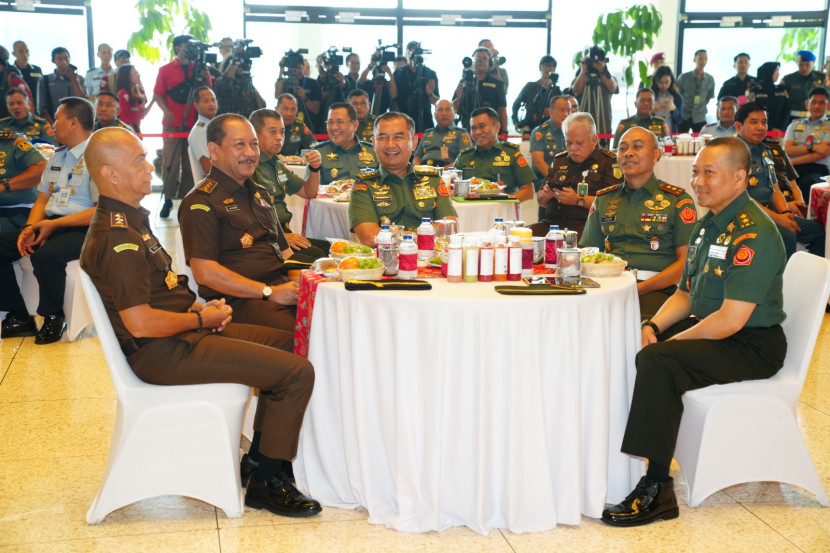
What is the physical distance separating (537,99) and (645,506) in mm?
7612

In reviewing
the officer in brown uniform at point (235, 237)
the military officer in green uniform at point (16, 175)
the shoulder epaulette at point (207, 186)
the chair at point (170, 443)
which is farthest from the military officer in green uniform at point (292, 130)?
the chair at point (170, 443)

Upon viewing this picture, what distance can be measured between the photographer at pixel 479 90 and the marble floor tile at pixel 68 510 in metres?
7.16

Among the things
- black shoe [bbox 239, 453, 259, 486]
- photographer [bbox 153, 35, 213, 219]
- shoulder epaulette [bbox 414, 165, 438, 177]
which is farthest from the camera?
photographer [bbox 153, 35, 213, 219]

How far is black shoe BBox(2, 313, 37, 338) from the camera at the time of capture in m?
5.13

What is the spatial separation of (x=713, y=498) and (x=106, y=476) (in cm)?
208

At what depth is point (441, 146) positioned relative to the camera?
7.68 metres

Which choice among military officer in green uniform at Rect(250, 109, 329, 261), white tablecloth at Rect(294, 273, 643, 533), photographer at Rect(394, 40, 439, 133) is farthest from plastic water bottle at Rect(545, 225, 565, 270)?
photographer at Rect(394, 40, 439, 133)

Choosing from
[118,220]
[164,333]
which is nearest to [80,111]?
[118,220]

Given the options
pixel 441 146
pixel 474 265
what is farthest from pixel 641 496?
pixel 441 146

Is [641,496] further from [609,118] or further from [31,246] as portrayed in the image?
[609,118]

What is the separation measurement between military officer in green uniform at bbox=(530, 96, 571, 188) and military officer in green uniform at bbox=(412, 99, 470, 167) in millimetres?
629

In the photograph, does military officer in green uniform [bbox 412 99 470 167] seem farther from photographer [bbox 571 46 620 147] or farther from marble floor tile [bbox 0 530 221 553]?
marble floor tile [bbox 0 530 221 553]

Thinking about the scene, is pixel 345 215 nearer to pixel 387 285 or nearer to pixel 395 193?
pixel 395 193

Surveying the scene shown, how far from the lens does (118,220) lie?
262 cm
